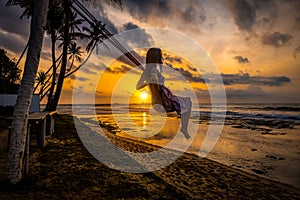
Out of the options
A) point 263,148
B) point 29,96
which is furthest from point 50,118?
point 263,148

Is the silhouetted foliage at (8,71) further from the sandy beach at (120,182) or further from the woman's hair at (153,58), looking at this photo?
the woman's hair at (153,58)

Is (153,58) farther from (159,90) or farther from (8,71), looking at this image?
(8,71)

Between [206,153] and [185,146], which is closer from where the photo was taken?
[206,153]

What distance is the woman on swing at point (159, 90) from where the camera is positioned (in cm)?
430

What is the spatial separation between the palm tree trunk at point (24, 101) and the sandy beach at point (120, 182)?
34cm

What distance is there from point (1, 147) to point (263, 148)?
11624 millimetres

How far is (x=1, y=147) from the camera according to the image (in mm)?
6191

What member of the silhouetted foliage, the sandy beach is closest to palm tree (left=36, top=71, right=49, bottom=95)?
the silhouetted foliage

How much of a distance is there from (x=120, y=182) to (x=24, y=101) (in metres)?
2.43

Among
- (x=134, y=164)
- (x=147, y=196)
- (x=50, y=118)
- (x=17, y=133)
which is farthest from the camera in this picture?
(x=50, y=118)

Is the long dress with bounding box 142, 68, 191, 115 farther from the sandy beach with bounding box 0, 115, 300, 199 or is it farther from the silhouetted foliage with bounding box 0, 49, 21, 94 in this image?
the silhouetted foliage with bounding box 0, 49, 21, 94

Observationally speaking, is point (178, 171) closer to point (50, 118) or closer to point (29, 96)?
point (29, 96)

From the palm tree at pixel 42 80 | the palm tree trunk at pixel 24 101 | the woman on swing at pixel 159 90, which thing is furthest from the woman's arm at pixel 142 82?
the palm tree at pixel 42 80

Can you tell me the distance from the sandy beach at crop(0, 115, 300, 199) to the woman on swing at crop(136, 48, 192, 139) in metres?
1.62
